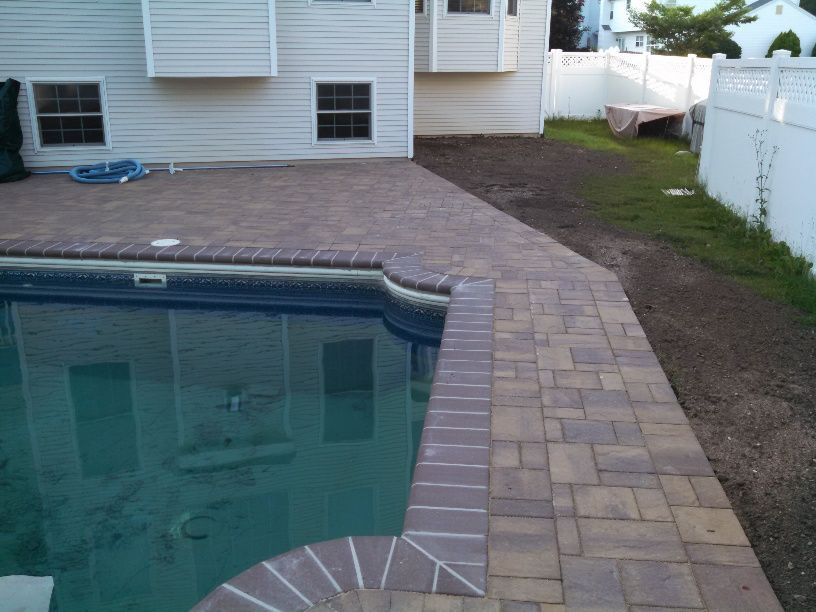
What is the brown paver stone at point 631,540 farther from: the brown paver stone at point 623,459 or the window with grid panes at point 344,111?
the window with grid panes at point 344,111

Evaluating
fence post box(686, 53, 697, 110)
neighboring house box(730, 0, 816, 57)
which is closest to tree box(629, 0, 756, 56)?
neighboring house box(730, 0, 816, 57)

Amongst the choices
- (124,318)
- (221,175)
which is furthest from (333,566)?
(221,175)

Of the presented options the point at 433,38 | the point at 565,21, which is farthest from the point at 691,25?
the point at 433,38

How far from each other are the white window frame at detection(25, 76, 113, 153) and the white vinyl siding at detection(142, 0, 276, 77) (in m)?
1.03

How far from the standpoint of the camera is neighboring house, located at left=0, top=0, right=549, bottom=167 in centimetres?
1083

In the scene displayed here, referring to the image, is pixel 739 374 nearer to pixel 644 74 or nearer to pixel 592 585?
pixel 592 585

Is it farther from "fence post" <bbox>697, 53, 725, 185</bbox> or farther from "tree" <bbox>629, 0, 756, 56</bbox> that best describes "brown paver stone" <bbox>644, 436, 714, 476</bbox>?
"tree" <bbox>629, 0, 756, 56</bbox>

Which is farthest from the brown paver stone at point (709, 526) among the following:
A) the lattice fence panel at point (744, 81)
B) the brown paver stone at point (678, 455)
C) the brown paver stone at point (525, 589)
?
the lattice fence panel at point (744, 81)

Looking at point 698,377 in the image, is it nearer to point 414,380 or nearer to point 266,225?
point 414,380

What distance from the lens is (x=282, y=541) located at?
3.70 meters

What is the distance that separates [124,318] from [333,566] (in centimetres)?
460

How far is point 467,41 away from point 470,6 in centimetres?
66

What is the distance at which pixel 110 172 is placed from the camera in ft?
36.2

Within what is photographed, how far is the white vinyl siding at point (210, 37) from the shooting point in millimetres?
10742
